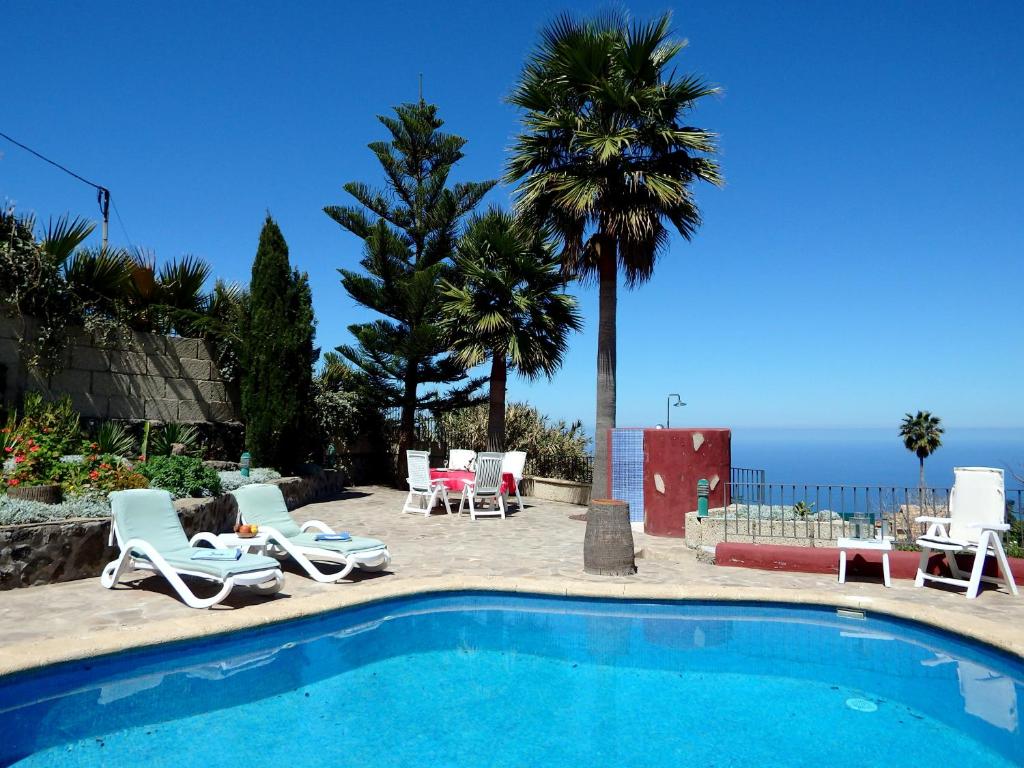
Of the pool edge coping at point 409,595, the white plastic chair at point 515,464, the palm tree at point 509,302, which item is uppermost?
the palm tree at point 509,302

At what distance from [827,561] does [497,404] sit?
8276 millimetres

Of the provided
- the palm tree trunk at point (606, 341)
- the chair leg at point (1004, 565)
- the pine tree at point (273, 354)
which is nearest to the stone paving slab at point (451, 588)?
the chair leg at point (1004, 565)

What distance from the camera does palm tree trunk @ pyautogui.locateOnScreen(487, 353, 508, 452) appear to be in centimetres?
1416

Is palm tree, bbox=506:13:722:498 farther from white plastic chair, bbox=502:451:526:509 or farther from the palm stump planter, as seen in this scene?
the palm stump planter

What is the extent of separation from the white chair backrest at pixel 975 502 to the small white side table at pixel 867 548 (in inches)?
22.5

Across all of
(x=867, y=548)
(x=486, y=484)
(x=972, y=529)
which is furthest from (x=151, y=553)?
(x=972, y=529)

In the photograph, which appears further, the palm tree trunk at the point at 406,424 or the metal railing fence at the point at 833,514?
the palm tree trunk at the point at 406,424

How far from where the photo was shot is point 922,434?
134 feet

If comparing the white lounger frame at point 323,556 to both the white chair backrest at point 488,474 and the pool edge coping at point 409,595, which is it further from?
the white chair backrest at point 488,474

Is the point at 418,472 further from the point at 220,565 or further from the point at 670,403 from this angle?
the point at 670,403

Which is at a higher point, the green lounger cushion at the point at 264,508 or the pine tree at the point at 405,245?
the pine tree at the point at 405,245

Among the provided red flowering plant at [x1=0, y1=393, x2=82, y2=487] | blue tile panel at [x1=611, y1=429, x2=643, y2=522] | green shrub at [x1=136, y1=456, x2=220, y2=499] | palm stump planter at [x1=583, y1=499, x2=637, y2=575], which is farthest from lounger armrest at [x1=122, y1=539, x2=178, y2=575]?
blue tile panel at [x1=611, y1=429, x2=643, y2=522]

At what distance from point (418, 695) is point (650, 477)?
20.1 feet

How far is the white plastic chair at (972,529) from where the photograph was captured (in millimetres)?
5930
